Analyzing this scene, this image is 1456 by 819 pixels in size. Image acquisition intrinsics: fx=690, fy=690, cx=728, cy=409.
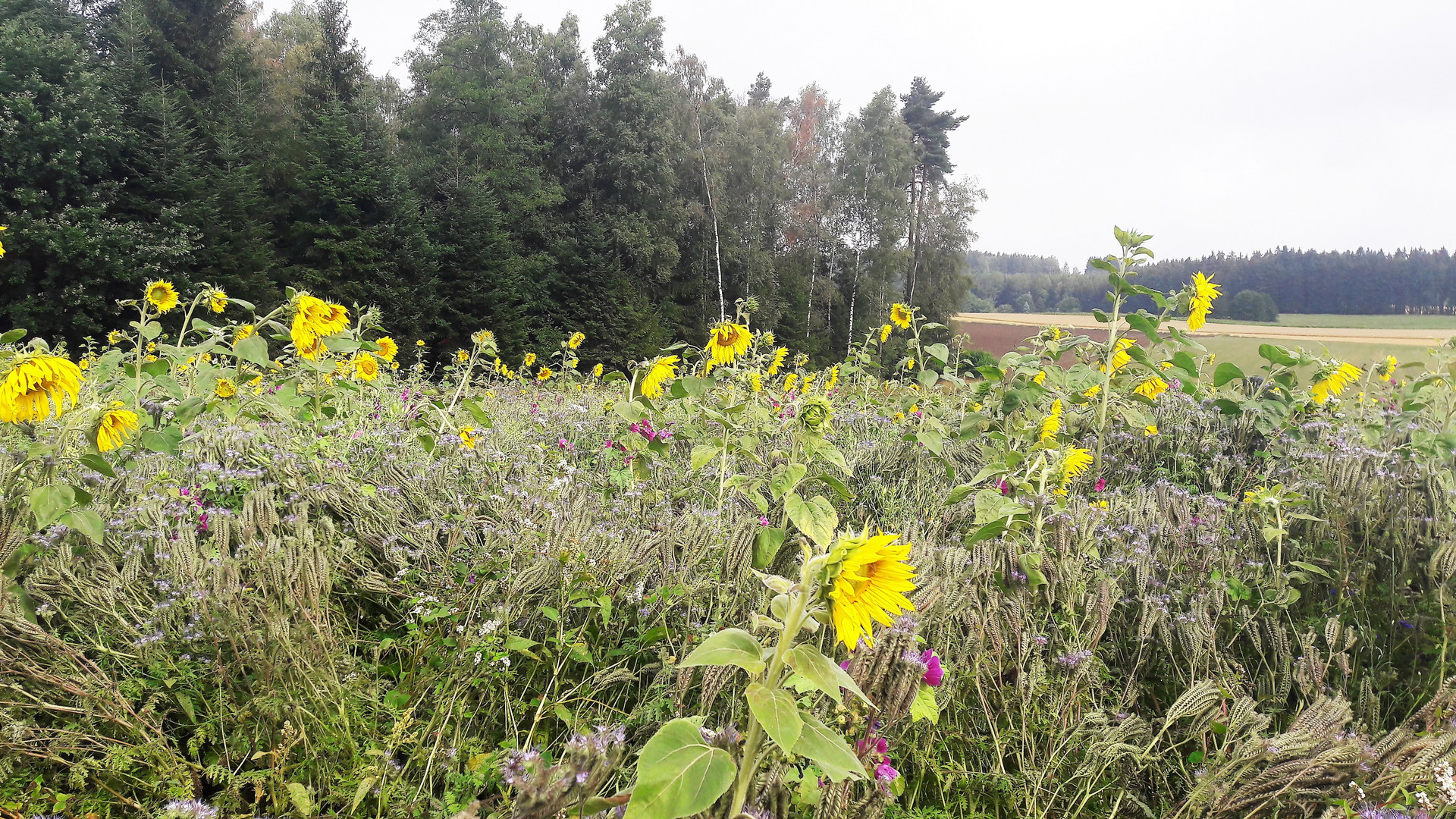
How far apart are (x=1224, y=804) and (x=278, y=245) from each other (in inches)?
837

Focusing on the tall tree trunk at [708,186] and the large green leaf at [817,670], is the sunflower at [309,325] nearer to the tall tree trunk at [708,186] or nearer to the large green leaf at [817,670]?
the large green leaf at [817,670]

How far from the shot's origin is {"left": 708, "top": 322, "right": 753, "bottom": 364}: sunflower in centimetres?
268

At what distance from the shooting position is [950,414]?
379cm

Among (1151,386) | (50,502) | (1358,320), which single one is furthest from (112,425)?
(1358,320)

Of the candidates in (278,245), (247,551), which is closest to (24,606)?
(247,551)

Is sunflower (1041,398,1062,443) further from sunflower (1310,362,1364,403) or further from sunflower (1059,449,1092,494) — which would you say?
sunflower (1310,362,1364,403)

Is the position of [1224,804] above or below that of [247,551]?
below

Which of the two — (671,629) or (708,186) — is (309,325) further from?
(708,186)

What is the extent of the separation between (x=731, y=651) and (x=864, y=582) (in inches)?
7.2

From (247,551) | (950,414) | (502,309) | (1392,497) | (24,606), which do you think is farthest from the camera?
(502,309)

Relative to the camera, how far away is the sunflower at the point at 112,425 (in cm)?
155

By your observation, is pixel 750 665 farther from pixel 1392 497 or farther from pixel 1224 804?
pixel 1392 497

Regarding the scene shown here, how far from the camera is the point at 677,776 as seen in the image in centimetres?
70

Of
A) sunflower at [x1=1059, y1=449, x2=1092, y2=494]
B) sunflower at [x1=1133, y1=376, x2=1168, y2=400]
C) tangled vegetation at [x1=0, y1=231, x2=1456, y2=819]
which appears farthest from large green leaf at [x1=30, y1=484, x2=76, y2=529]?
sunflower at [x1=1133, y1=376, x2=1168, y2=400]
